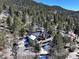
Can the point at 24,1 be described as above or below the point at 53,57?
above

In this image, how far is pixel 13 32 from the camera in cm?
4678

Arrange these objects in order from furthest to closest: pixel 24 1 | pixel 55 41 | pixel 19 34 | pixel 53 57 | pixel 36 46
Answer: pixel 24 1
pixel 19 34
pixel 36 46
pixel 55 41
pixel 53 57

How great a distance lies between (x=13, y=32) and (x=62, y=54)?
80.9ft

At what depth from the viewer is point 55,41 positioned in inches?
1186

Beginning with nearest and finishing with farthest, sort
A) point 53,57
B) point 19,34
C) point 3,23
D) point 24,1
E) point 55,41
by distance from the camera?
point 53,57
point 55,41
point 19,34
point 3,23
point 24,1

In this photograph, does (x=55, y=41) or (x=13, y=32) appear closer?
(x=55, y=41)

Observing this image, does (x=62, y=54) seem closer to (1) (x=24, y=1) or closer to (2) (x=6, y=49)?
(2) (x=6, y=49)

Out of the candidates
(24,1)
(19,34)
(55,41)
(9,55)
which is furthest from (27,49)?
(24,1)

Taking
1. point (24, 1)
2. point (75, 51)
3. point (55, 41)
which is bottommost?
point (75, 51)

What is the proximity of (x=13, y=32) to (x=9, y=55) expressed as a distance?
15.9 m

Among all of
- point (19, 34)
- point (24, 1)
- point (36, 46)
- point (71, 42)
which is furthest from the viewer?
point (24, 1)

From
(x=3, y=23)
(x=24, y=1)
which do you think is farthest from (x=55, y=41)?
(x=24, y=1)

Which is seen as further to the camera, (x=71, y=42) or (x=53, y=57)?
(x=71, y=42)

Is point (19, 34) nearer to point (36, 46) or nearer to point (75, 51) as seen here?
point (36, 46)
